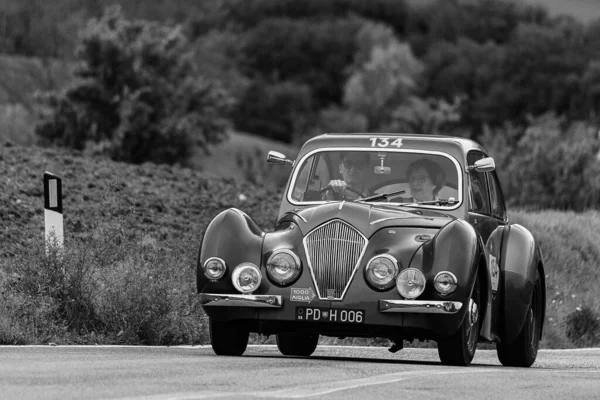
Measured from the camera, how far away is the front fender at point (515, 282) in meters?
12.5

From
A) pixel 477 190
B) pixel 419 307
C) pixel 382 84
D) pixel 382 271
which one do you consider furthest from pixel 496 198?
pixel 382 84

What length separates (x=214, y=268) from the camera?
11203 millimetres

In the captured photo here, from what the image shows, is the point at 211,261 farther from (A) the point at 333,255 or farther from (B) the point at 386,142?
(B) the point at 386,142

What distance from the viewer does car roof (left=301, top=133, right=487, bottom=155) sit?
12.7 m

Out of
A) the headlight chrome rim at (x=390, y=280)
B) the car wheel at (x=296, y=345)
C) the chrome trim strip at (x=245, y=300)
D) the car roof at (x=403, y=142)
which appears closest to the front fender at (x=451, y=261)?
the headlight chrome rim at (x=390, y=280)

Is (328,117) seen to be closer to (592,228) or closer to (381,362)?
(592,228)

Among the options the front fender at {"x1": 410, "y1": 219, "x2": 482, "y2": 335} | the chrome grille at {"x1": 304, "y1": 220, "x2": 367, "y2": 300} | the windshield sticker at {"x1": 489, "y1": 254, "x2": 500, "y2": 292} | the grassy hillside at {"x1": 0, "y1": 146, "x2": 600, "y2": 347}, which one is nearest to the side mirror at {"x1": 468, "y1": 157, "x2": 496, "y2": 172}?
the windshield sticker at {"x1": 489, "y1": 254, "x2": 500, "y2": 292}

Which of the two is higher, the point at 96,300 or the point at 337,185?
the point at 337,185

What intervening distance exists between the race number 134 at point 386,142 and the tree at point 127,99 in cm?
3510

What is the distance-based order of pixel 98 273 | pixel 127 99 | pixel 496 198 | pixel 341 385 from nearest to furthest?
1. pixel 341 385
2. pixel 496 198
3. pixel 98 273
4. pixel 127 99

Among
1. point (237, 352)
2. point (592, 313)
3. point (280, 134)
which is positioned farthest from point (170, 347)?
point (280, 134)

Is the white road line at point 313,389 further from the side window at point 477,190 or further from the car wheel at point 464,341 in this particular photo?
the side window at point 477,190

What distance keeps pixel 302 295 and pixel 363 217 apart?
793 mm

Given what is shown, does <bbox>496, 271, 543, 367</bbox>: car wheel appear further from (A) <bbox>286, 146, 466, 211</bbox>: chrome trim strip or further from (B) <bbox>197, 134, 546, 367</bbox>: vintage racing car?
(A) <bbox>286, 146, 466, 211</bbox>: chrome trim strip
